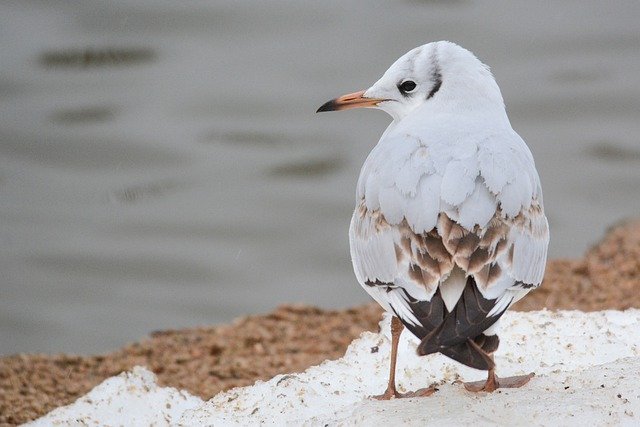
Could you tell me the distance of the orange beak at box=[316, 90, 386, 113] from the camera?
4504 mm

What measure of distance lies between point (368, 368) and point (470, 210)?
3.41 feet

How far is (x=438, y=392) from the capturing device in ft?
12.4

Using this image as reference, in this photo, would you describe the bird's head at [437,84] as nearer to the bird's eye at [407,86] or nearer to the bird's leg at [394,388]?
the bird's eye at [407,86]

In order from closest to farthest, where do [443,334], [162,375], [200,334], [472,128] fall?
[443,334]
[472,128]
[162,375]
[200,334]

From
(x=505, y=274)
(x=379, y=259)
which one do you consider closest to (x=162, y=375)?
(x=379, y=259)

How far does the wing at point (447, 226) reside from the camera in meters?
3.44

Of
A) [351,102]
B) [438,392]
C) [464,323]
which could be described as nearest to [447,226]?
[464,323]

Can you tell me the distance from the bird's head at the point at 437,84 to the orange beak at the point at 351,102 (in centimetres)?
1

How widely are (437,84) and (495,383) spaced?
1.17 metres

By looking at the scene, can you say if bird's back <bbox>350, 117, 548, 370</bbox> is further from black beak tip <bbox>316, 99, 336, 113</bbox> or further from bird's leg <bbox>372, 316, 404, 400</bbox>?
black beak tip <bbox>316, 99, 336, 113</bbox>

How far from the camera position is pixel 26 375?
555cm

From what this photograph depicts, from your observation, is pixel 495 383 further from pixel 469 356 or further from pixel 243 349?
pixel 243 349

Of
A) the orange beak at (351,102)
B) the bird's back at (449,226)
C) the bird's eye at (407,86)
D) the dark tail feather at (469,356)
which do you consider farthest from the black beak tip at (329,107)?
the dark tail feather at (469,356)

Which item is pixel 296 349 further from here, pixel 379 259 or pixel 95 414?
pixel 379 259
